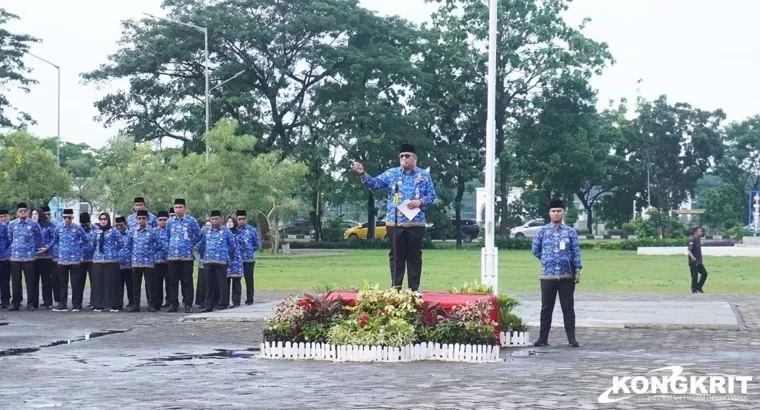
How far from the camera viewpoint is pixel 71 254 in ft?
84.1

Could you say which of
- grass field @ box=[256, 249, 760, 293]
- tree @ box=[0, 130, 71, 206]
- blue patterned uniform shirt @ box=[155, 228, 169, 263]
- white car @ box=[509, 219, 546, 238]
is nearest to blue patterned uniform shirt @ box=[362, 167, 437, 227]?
blue patterned uniform shirt @ box=[155, 228, 169, 263]

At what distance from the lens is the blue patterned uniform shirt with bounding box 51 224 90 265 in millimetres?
25609

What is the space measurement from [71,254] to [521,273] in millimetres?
17917

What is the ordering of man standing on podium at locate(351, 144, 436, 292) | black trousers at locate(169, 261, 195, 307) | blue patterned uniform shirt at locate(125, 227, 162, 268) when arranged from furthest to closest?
blue patterned uniform shirt at locate(125, 227, 162, 268), black trousers at locate(169, 261, 195, 307), man standing on podium at locate(351, 144, 436, 292)

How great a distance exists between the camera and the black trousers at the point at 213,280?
2431cm

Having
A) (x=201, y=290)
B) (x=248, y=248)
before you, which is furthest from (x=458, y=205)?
(x=201, y=290)

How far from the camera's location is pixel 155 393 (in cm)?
1189

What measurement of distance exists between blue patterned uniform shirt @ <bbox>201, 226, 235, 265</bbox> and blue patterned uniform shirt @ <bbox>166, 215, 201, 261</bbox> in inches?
10.0

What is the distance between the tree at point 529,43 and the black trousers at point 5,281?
46.1 metres

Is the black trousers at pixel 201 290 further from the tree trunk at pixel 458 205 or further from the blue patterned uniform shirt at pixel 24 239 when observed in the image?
the tree trunk at pixel 458 205

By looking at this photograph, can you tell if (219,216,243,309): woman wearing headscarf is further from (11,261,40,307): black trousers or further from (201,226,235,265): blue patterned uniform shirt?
(11,261,40,307): black trousers

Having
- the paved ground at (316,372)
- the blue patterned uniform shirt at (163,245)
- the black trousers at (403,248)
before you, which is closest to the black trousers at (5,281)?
the blue patterned uniform shirt at (163,245)

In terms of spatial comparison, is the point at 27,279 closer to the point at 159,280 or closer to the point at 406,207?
the point at 159,280

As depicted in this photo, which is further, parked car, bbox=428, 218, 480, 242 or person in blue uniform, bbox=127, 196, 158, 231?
parked car, bbox=428, 218, 480, 242
